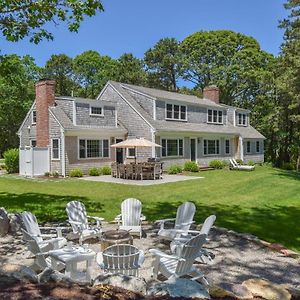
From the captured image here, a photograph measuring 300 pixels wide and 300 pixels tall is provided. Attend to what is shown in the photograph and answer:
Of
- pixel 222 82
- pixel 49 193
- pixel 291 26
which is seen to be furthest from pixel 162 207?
pixel 222 82

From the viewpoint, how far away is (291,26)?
24047 mm

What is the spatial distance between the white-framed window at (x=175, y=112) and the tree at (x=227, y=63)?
17066 millimetres

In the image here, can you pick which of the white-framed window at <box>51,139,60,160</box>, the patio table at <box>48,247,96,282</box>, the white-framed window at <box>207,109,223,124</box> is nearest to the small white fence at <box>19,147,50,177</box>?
the white-framed window at <box>51,139,60,160</box>

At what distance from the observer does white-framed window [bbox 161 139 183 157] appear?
26844mm

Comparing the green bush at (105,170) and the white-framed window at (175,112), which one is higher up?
the white-framed window at (175,112)

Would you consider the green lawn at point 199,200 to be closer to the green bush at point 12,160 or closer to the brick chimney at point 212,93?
the green bush at point 12,160

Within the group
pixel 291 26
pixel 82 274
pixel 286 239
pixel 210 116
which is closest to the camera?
pixel 82 274

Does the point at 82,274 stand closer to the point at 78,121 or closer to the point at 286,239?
the point at 286,239

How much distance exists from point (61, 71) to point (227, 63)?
23.1 meters

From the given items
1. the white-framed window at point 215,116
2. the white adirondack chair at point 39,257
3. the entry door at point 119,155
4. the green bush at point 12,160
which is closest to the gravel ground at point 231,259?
the white adirondack chair at point 39,257

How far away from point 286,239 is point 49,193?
10698 millimetres

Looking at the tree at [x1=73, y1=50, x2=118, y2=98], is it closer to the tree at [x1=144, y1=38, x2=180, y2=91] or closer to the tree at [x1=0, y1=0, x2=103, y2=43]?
the tree at [x1=144, y1=38, x2=180, y2=91]

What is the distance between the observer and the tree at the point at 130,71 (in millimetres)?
48375

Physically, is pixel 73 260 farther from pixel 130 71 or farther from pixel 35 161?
pixel 130 71
